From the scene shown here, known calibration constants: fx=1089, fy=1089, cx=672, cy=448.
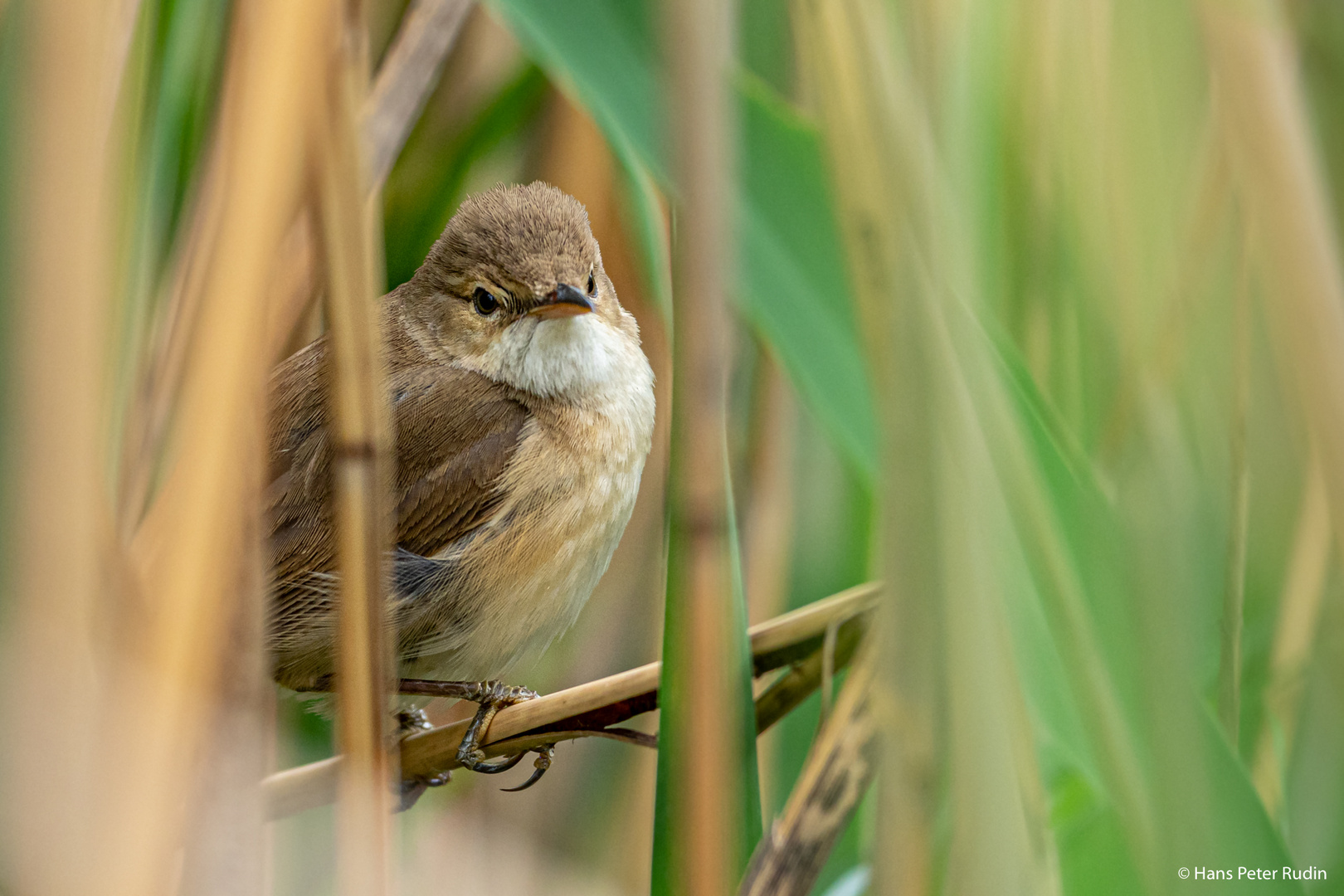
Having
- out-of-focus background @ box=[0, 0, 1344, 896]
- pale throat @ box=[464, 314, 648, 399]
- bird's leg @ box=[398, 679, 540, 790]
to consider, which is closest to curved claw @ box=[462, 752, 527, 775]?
bird's leg @ box=[398, 679, 540, 790]

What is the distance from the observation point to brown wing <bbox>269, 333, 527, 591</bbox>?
138cm

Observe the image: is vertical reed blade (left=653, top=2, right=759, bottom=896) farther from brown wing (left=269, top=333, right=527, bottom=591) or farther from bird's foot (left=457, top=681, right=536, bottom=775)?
brown wing (left=269, top=333, right=527, bottom=591)

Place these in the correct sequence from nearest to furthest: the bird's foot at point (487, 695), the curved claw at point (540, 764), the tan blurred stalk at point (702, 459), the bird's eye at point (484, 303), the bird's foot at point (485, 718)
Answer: the tan blurred stalk at point (702, 459) < the bird's foot at point (485, 718) < the bird's foot at point (487, 695) < the curved claw at point (540, 764) < the bird's eye at point (484, 303)

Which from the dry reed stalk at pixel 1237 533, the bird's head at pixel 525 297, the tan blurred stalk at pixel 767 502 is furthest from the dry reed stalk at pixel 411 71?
the dry reed stalk at pixel 1237 533

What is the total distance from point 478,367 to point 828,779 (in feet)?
2.82

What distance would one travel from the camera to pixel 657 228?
1.21 m

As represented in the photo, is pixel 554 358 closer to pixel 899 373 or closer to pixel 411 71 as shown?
pixel 411 71

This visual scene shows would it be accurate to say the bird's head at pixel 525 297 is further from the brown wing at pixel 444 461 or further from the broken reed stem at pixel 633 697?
the broken reed stem at pixel 633 697

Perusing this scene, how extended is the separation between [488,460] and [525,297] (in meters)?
0.23

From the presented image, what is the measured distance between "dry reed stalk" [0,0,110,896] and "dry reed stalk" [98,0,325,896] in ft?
0.11

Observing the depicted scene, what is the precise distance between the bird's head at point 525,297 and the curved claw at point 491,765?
500 mm

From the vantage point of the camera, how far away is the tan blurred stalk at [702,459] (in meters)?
0.78

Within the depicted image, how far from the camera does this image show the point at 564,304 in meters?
1.40

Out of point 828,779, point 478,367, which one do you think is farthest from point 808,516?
point 828,779
